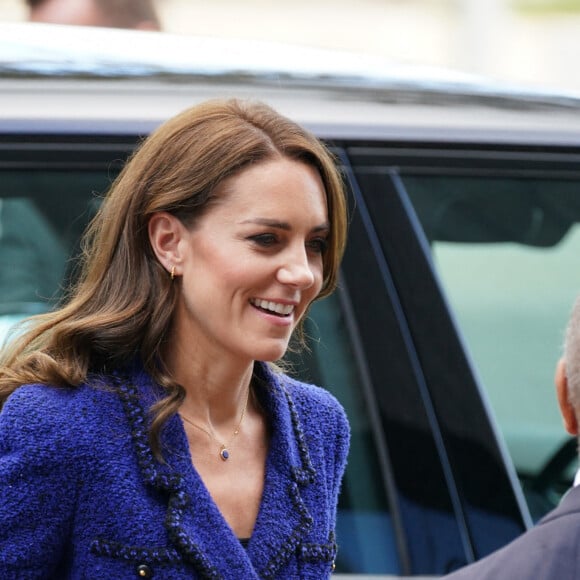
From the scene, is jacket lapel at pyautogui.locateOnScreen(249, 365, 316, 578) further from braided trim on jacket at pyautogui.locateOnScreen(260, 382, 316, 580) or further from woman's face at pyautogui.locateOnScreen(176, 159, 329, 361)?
woman's face at pyautogui.locateOnScreen(176, 159, 329, 361)

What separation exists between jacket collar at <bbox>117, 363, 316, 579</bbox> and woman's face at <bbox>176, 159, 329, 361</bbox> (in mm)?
138

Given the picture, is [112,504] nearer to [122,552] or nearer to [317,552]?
[122,552]

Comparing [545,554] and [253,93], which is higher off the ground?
[253,93]

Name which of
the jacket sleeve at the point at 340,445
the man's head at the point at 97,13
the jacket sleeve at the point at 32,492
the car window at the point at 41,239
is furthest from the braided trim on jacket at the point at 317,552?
the man's head at the point at 97,13

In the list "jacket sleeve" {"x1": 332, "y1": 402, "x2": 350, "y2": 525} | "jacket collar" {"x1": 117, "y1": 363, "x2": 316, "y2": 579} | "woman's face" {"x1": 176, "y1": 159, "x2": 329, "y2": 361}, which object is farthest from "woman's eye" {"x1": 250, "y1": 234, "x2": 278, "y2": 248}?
"jacket sleeve" {"x1": 332, "y1": 402, "x2": 350, "y2": 525}

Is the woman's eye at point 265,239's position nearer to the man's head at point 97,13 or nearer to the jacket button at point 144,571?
the jacket button at point 144,571

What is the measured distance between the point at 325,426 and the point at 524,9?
13.4m

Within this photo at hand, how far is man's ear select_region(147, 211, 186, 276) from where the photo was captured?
2178 millimetres

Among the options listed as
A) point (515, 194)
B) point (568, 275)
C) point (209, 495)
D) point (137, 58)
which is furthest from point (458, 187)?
point (209, 495)

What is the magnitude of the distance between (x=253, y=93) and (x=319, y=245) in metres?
0.64

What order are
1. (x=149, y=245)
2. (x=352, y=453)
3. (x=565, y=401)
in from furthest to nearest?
(x=352, y=453), (x=149, y=245), (x=565, y=401)

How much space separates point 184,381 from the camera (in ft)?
7.20

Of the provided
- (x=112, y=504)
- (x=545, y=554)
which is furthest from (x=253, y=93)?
(x=545, y=554)

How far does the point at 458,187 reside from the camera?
2.84 m
